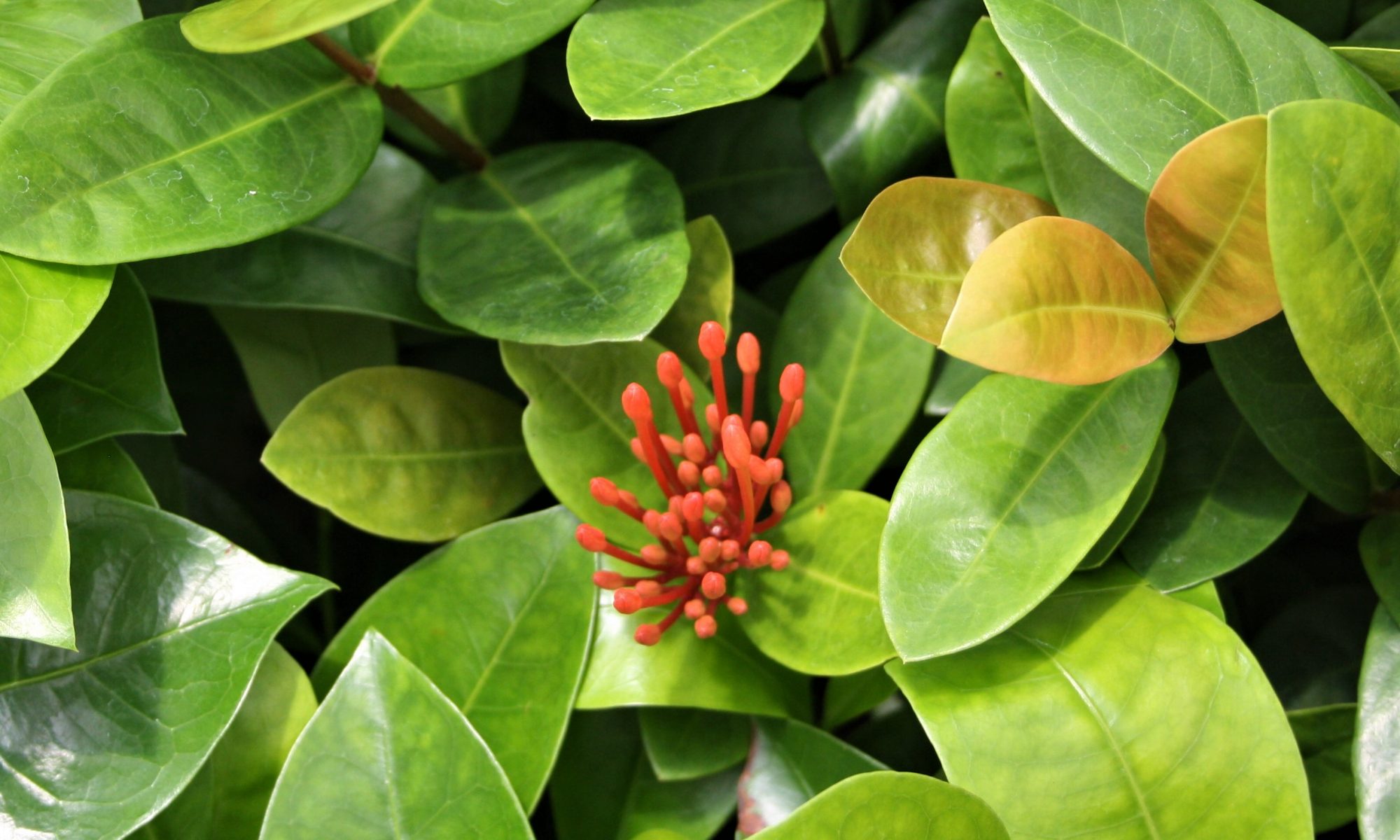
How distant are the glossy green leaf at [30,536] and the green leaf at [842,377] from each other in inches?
20.9

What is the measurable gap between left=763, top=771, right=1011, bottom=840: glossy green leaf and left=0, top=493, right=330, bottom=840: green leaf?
0.36 m

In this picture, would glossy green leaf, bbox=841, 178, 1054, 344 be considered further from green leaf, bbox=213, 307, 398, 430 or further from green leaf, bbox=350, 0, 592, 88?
green leaf, bbox=213, 307, 398, 430

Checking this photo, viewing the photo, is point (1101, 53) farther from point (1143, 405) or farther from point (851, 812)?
point (851, 812)

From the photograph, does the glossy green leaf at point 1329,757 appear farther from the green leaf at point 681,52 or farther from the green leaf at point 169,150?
the green leaf at point 169,150

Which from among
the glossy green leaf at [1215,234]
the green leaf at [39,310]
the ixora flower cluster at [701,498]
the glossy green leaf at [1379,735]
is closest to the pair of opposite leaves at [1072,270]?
the glossy green leaf at [1215,234]

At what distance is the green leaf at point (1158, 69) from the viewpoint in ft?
2.21

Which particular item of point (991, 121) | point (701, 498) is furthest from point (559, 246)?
point (991, 121)

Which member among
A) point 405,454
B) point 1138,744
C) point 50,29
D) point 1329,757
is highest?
point 50,29

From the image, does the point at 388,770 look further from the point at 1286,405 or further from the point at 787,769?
the point at 1286,405

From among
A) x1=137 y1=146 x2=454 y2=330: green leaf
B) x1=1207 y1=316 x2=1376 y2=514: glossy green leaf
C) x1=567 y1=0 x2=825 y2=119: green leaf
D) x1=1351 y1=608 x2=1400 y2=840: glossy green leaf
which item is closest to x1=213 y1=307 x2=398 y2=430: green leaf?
x1=137 y1=146 x2=454 y2=330: green leaf

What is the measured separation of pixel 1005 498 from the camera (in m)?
0.71

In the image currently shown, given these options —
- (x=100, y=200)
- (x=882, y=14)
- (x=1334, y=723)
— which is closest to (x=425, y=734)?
(x=100, y=200)

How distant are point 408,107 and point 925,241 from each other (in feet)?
1.54

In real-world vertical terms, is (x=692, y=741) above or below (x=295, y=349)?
below
